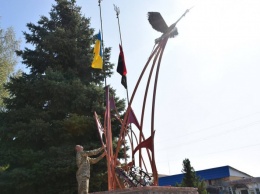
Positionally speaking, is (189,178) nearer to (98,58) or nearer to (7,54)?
(98,58)

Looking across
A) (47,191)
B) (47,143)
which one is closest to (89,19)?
(47,143)

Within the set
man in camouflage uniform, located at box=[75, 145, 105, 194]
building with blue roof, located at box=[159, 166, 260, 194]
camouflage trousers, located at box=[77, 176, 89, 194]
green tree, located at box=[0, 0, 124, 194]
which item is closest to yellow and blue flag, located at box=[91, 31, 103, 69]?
green tree, located at box=[0, 0, 124, 194]

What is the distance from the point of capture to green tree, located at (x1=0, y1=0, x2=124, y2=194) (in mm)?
10289

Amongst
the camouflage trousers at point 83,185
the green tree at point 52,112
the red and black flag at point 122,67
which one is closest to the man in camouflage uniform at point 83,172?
the camouflage trousers at point 83,185

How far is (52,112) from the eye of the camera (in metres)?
12.1

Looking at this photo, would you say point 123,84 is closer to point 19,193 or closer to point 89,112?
point 89,112

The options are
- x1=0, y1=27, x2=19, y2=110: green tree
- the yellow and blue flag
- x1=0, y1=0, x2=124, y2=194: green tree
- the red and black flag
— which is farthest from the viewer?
x1=0, y1=27, x2=19, y2=110: green tree

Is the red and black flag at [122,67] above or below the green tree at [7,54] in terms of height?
below

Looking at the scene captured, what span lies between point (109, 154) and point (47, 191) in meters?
4.80

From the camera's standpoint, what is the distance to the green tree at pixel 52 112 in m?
10.3

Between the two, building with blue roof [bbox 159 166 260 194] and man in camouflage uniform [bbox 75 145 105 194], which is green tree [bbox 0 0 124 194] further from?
building with blue roof [bbox 159 166 260 194]

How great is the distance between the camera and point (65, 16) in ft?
49.3

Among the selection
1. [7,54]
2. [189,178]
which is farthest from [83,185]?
[7,54]

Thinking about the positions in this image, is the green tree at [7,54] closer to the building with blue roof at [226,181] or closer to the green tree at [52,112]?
the green tree at [52,112]
